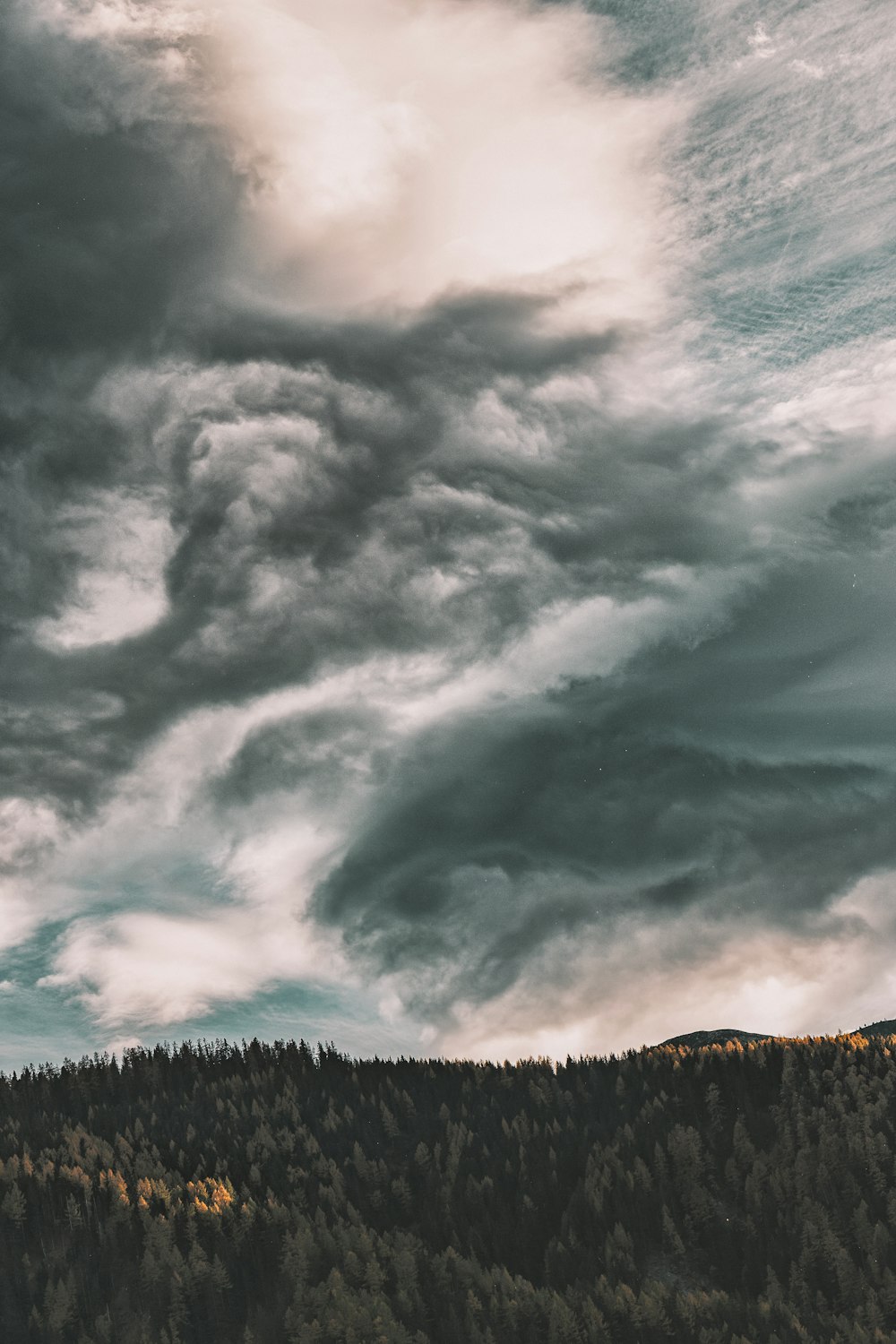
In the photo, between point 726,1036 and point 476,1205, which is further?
point 726,1036

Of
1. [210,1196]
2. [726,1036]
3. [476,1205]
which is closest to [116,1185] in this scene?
[210,1196]

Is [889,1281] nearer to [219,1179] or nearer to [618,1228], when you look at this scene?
[618,1228]

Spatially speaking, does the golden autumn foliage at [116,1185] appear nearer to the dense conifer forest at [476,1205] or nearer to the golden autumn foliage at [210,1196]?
the dense conifer forest at [476,1205]

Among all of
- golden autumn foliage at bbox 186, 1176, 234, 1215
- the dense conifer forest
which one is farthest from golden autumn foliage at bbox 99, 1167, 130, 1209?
golden autumn foliage at bbox 186, 1176, 234, 1215

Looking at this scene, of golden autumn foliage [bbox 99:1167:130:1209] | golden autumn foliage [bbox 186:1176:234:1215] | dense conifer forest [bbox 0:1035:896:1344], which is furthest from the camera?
golden autumn foliage [bbox 99:1167:130:1209]

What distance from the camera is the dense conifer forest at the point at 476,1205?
10008 millimetres

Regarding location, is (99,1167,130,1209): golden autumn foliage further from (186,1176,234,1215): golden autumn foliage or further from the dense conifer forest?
(186,1176,234,1215): golden autumn foliage

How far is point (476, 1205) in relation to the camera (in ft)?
43.5

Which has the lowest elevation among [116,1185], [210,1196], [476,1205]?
[476,1205]

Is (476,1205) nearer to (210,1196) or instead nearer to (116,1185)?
(210,1196)

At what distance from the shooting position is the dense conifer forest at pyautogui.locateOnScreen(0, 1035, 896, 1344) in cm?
1001

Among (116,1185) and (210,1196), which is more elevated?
(116,1185)

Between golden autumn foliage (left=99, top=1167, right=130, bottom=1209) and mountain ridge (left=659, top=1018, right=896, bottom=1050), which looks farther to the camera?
mountain ridge (left=659, top=1018, right=896, bottom=1050)

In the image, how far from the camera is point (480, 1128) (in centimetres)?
1619
